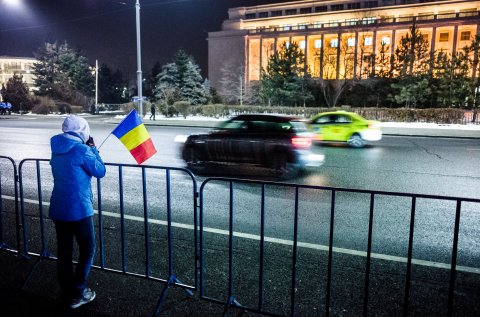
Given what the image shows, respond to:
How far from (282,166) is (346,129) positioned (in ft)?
24.5

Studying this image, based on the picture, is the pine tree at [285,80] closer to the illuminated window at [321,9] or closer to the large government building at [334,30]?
the large government building at [334,30]

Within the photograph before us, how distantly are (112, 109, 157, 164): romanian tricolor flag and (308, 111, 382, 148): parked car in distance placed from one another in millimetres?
12863

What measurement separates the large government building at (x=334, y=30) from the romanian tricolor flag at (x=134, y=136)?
62484 millimetres

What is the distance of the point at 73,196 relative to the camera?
3625 millimetres

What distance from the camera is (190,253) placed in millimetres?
5008

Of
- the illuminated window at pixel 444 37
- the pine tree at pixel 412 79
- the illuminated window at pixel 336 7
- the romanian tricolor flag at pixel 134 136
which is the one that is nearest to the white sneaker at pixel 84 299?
the romanian tricolor flag at pixel 134 136

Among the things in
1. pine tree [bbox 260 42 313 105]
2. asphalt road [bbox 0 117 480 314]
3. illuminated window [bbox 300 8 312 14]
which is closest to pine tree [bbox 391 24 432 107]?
pine tree [bbox 260 42 313 105]

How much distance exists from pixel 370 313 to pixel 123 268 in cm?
257

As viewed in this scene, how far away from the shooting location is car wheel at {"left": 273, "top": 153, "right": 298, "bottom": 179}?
10.0m

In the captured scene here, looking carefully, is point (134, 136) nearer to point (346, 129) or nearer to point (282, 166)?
point (282, 166)

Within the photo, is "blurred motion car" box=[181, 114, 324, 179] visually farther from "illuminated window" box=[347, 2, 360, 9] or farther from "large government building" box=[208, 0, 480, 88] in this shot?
"illuminated window" box=[347, 2, 360, 9]

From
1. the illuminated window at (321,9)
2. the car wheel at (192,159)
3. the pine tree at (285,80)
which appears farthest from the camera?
the illuminated window at (321,9)

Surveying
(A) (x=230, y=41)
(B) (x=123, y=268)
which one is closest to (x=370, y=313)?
(B) (x=123, y=268)

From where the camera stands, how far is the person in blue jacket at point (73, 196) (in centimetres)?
355
